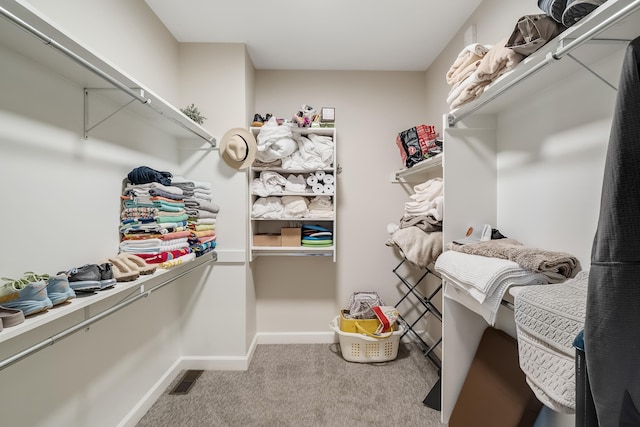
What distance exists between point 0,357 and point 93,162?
82 cm

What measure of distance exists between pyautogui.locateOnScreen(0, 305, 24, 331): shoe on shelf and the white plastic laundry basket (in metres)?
1.89

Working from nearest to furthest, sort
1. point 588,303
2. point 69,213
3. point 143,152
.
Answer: point 588,303 → point 69,213 → point 143,152

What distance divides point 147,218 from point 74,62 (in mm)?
735

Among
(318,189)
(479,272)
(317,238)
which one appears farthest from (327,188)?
(479,272)

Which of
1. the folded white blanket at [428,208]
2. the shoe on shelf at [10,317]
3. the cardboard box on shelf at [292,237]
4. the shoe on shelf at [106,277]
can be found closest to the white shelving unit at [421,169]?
the folded white blanket at [428,208]

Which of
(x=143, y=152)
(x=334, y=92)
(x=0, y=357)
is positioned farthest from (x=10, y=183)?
(x=334, y=92)

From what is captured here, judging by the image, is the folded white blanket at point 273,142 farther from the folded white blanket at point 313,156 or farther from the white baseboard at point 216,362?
the white baseboard at point 216,362

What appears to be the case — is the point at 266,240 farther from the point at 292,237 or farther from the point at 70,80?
the point at 70,80

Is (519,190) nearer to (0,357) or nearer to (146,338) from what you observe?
(0,357)

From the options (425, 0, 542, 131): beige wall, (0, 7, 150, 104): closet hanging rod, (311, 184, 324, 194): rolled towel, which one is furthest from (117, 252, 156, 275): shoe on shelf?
(425, 0, 542, 131): beige wall

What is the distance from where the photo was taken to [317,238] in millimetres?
2326

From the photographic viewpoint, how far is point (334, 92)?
8.47ft

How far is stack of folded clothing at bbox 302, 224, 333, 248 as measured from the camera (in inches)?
91.4

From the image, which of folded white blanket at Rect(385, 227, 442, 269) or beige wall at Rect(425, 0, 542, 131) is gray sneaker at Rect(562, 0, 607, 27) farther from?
folded white blanket at Rect(385, 227, 442, 269)
